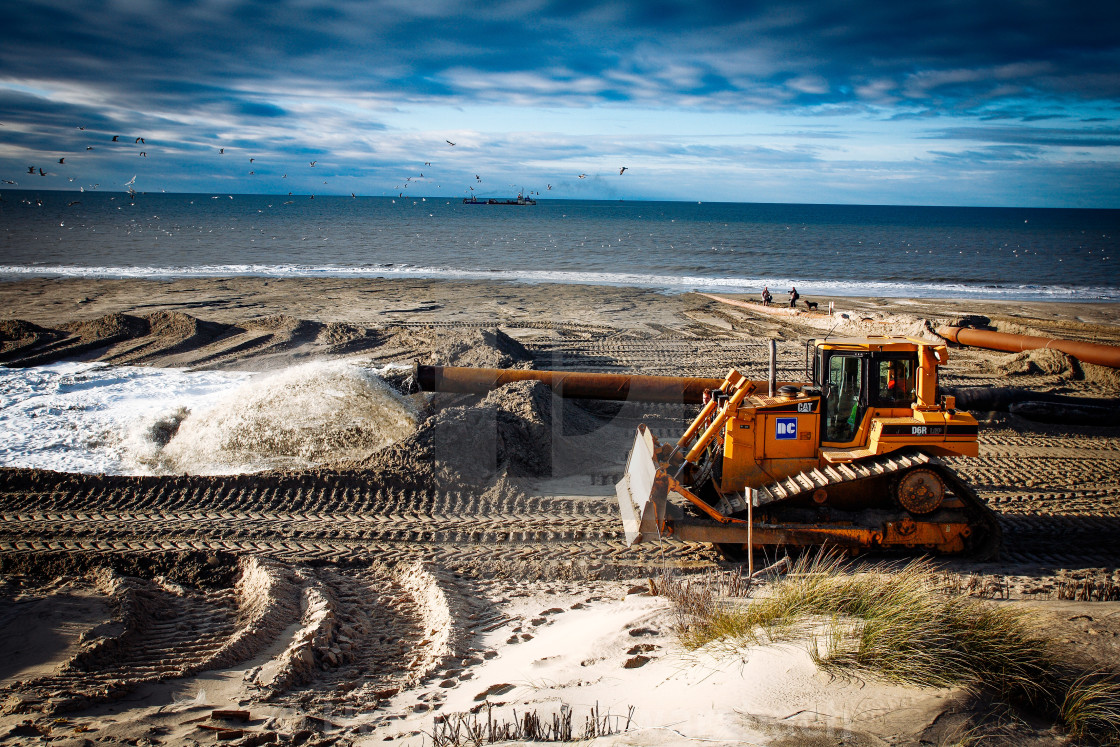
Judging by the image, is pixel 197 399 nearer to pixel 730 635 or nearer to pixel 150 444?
pixel 150 444

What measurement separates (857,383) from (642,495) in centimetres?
254

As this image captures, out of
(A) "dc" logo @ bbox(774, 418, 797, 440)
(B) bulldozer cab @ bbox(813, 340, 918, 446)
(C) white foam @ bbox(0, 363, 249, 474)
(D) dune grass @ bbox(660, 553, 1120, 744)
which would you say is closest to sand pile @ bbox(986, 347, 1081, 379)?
(B) bulldozer cab @ bbox(813, 340, 918, 446)

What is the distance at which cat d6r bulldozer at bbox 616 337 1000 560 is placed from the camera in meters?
6.50

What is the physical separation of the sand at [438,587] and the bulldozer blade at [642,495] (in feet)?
1.44

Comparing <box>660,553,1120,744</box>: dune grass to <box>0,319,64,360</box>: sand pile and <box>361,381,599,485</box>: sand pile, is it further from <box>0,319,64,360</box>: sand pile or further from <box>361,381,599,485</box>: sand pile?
<box>0,319,64,360</box>: sand pile

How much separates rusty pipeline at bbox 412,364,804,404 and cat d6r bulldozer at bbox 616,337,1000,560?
4461 millimetres

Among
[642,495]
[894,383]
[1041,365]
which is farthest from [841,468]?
[1041,365]

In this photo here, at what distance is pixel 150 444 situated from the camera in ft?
33.4

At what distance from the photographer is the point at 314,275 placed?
105 feet

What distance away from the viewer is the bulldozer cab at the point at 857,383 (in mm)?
6645

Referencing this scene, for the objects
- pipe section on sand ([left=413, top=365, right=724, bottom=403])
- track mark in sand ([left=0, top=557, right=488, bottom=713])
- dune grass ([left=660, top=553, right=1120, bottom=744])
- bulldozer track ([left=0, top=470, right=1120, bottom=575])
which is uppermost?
pipe section on sand ([left=413, top=365, right=724, bottom=403])

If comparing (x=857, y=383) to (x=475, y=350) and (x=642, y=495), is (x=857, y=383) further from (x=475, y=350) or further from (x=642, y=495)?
(x=475, y=350)

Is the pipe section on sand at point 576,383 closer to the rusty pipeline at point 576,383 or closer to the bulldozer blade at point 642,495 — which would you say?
the rusty pipeline at point 576,383

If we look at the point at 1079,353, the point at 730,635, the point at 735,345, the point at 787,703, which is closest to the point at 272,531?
the point at 730,635
